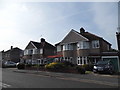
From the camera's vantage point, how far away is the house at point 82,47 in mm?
34281

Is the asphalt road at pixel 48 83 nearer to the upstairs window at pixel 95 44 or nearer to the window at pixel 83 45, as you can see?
the upstairs window at pixel 95 44

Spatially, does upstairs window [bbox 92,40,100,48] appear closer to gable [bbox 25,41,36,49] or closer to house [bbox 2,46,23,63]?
gable [bbox 25,41,36,49]

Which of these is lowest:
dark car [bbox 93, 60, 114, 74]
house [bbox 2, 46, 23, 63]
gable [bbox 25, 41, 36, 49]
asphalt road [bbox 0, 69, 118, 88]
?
asphalt road [bbox 0, 69, 118, 88]

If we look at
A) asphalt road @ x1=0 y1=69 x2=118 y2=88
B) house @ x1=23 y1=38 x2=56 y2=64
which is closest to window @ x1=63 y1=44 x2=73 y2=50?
house @ x1=23 y1=38 x2=56 y2=64

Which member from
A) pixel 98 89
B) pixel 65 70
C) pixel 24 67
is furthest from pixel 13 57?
pixel 98 89

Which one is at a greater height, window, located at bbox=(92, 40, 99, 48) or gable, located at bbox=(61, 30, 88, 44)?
gable, located at bbox=(61, 30, 88, 44)

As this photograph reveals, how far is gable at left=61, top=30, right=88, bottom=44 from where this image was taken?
37291 millimetres

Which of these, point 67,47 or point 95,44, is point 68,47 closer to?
point 67,47

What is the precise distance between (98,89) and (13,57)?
6864 cm

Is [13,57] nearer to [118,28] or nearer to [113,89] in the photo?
[118,28]

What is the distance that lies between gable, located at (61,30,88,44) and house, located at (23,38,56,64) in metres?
12.5

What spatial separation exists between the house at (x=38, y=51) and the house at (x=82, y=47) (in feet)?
36.6

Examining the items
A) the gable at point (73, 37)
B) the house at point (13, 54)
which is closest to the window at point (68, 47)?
the gable at point (73, 37)

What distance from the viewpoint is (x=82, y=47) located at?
35938 mm
